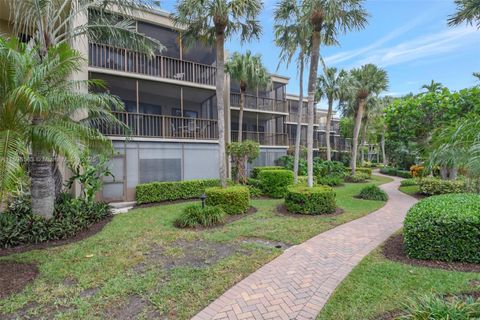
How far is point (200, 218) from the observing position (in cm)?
754

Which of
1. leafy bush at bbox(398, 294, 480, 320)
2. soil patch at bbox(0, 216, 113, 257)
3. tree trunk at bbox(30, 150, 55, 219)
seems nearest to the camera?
leafy bush at bbox(398, 294, 480, 320)

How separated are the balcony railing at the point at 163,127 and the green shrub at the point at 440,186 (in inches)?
457

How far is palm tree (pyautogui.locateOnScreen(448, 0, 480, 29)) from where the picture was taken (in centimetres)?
845

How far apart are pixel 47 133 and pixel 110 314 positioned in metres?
3.96

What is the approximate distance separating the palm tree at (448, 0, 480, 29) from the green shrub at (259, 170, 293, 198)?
8.90m

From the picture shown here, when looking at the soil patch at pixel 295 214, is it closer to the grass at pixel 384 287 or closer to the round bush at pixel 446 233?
the round bush at pixel 446 233

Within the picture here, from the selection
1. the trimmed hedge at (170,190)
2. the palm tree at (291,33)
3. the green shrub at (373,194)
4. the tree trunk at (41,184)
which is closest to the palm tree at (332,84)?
the palm tree at (291,33)

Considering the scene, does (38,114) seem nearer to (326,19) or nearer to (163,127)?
(163,127)

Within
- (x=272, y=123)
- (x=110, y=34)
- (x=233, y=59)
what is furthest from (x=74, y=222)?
(x=272, y=123)

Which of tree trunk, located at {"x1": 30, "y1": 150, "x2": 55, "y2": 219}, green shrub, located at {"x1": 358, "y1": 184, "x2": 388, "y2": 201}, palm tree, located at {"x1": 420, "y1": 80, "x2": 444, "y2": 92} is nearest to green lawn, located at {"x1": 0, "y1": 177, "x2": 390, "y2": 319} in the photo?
tree trunk, located at {"x1": 30, "y1": 150, "x2": 55, "y2": 219}

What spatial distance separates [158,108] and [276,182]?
8194mm

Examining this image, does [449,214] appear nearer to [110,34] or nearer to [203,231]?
[203,231]

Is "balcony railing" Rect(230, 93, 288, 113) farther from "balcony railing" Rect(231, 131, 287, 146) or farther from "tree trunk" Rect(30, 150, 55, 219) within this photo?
"tree trunk" Rect(30, 150, 55, 219)

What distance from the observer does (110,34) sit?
8.83 metres
